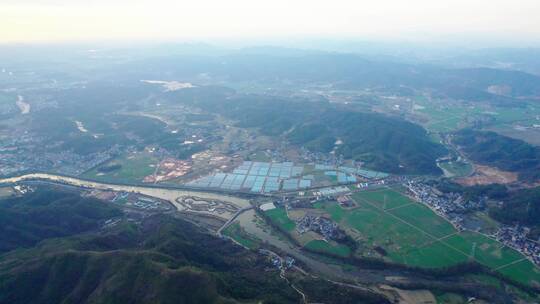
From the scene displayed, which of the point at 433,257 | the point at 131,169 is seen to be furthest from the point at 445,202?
the point at 131,169

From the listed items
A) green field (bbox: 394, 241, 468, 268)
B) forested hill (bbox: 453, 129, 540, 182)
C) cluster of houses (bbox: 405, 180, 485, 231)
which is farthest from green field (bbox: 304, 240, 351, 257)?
forested hill (bbox: 453, 129, 540, 182)

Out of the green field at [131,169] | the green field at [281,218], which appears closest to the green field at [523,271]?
the green field at [281,218]

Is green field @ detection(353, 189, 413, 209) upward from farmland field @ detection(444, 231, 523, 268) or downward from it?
upward

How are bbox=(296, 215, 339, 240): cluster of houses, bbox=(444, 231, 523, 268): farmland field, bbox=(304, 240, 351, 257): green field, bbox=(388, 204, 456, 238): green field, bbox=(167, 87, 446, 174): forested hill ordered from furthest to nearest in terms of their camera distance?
bbox=(167, 87, 446, 174): forested hill < bbox=(388, 204, 456, 238): green field < bbox=(296, 215, 339, 240): cluster of houses < bbox=(304, 240, 351, 257): green field < bbox=(444, 231, 523, 268): farmland field

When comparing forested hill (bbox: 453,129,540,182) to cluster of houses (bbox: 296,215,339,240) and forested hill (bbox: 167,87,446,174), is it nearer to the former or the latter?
forested hill (bbox: 167,87,446,174)

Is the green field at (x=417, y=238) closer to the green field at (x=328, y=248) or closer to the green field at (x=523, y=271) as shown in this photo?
the green field at (x=523, y=271)

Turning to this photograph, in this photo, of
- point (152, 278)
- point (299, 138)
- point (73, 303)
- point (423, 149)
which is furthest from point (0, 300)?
point (423, 149)
